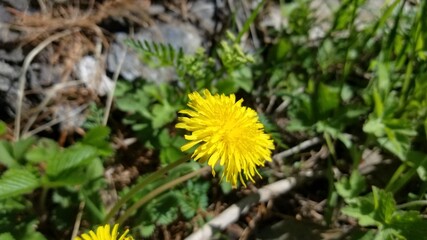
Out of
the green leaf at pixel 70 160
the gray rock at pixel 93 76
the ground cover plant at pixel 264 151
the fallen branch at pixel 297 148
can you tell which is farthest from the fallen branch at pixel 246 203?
the gray rock at pixel 93 76

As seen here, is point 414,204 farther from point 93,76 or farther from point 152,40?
point 93,76

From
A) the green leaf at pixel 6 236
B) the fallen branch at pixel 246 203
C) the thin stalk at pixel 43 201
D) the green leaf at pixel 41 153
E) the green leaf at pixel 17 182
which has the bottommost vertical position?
the fallen branch at pixel 246 203

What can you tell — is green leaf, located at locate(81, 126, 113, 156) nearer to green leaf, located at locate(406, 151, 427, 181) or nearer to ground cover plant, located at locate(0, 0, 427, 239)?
ground cover plant, located at locate(0, 0, 427, 239)

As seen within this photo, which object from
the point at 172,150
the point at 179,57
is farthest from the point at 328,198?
the point at 179,57

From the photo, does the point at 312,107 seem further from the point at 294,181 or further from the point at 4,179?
the point at 4,179

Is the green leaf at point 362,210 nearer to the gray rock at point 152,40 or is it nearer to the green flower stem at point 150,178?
the green flower stem at point 150,178

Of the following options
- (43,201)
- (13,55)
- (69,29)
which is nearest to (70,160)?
(43,201)

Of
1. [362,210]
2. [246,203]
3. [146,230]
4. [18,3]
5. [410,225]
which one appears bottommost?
[410,225]
